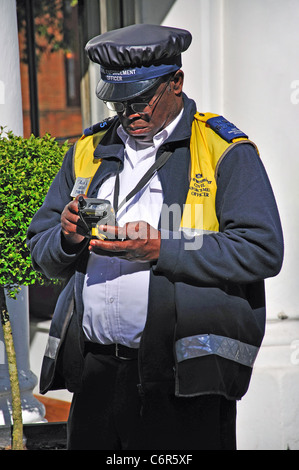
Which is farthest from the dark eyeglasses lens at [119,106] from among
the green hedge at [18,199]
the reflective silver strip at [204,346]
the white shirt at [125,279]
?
the green hedge at [18,199]

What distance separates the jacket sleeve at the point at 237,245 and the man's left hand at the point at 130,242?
4 centimetres

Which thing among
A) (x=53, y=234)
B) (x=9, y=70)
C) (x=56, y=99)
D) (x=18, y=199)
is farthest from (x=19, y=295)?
(x=56, y=99)

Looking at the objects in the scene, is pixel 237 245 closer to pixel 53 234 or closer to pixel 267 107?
pixel 53 234

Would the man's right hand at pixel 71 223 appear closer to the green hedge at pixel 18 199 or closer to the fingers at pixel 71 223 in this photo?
the fingers at pixel 71 223

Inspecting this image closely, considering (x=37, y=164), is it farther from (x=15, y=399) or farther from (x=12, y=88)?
(x=15, y=399)

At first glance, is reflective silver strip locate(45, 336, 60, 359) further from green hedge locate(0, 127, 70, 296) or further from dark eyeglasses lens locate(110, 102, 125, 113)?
green hedge locate(0, 127, 70, 296)

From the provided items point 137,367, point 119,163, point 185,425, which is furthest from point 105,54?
point 185,425

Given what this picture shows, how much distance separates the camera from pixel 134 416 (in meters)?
2.49

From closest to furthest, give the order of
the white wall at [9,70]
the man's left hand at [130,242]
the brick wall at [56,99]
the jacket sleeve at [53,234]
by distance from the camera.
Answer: the man's left hand at [130,242], the jacket sleeve at [53,234], the white wall at [9,70], the brick wall at [56,99]

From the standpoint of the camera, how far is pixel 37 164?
3.76 meters

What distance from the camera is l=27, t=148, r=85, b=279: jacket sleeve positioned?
2543mm

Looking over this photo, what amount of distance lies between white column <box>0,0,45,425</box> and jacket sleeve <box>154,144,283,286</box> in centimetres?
222

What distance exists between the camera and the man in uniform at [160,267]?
2350mm

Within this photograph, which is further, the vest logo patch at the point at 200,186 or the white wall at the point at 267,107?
the white wall at the point at 267,107
